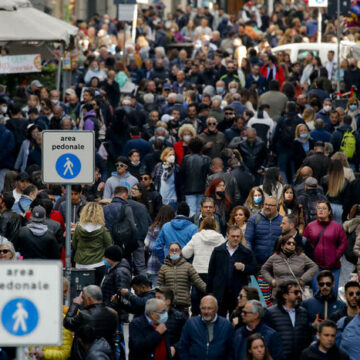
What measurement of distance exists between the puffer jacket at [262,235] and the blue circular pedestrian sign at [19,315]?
7.26m

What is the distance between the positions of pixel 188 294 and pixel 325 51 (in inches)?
830

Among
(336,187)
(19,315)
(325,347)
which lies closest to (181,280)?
(325,347)

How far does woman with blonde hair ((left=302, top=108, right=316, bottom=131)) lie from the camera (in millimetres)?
23953

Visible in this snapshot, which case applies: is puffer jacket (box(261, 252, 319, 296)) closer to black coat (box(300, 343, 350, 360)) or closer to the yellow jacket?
black coat (box(300, 343, 350, 360))

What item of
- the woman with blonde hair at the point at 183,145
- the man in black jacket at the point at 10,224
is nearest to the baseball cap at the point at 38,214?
the man in black jacket at the point at 10,224

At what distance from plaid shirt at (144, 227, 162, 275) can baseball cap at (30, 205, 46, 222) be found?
139 centimetres

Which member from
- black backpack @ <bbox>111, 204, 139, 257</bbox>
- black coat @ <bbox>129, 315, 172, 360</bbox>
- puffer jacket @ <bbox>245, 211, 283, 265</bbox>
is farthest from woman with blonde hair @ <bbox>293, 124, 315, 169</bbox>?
black coat @ <bbox>129, 315, 172, 360</bbox>

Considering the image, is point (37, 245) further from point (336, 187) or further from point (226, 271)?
point (336, 187)

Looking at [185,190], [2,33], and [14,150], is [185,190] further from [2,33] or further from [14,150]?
[2,33]

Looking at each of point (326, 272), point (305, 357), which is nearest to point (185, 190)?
point (326, 272)

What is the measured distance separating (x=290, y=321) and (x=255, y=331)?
667 millimetres

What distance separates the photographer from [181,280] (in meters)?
14.3

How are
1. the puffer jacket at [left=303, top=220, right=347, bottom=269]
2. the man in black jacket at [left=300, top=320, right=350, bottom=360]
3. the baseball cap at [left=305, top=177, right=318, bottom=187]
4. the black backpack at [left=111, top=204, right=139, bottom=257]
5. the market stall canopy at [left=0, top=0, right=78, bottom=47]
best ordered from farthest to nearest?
1. the market stall canopy at [left=0, top=0, right=78, bottom=47]
2. the baseball cap at [left=305, top=177, right=318, bottom=187]
3. the black backpack at [left=111, top=204, right=139, bottom=257]
4. the puffer jacket at [left=303, top=220, right=347, bottom=269]
5. the man in black jacket at [left=300, top=320, right=350, bottom=360]

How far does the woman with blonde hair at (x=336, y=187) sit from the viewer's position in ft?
61.4
